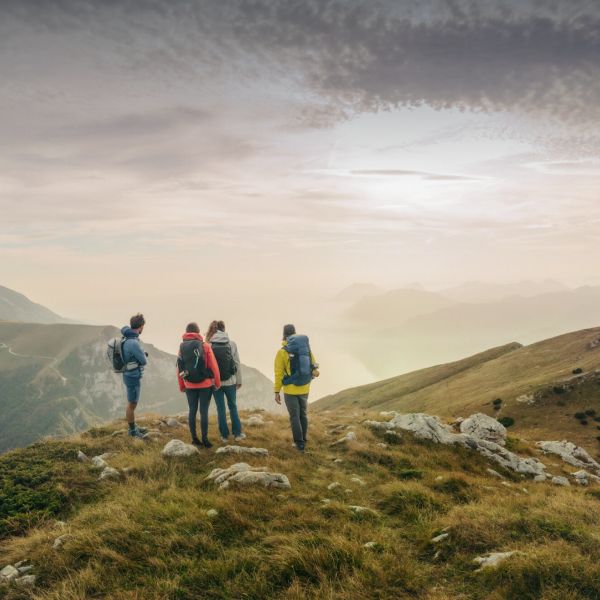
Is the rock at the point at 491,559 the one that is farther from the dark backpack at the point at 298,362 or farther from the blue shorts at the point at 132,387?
the blue shorts at the point at 132,387

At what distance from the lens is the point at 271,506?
8.00 m

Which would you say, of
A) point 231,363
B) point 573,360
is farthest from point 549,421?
point 231,363

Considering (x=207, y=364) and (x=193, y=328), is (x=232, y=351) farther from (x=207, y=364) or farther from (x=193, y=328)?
(x=193, y=328)

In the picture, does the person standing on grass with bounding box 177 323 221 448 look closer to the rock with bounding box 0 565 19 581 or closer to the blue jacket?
the blue jacket

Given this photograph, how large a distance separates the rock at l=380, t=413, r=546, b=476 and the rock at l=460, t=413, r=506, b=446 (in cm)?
268

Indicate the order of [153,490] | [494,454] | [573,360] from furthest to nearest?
1. [573,360]
2. [494,454]
3. [153,490]

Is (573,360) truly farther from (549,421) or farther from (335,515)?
(335,515)

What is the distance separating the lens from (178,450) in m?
11.6

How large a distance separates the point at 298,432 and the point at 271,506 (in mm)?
5239

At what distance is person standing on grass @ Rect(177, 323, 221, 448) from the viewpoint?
11945mm

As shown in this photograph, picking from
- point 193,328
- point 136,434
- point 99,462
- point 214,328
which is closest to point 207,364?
point 193,328

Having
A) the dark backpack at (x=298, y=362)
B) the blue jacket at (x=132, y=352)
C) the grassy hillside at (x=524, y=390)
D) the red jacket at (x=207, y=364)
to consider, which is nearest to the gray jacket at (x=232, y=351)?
the red jacket at (x=207, y=364)

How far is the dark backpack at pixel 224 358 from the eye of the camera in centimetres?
1258

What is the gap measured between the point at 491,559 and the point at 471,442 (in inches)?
392
